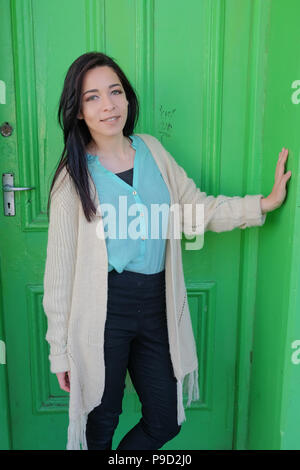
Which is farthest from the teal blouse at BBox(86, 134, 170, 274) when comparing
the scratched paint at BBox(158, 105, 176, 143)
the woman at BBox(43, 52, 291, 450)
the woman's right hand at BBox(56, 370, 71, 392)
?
the woman's right hand at BBox(56, 370, 71, 392)

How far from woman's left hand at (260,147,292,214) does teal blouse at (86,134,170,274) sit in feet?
1.32

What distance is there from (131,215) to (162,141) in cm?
46

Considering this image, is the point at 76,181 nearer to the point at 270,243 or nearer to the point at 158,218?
the point at 158,218

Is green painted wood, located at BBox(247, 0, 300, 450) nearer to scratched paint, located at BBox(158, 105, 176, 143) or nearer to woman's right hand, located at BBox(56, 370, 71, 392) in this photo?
scratched paint, located at BBox(158, 105, 176, 143)

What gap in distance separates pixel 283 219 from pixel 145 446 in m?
0.99

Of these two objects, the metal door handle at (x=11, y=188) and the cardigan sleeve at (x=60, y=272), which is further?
the metal door handle at (x=11, y=188)

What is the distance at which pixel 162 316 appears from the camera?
1.60 m

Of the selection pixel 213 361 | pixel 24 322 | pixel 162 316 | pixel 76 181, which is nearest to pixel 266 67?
pixel 76 181

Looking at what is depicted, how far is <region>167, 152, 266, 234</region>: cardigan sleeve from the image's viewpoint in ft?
5.33

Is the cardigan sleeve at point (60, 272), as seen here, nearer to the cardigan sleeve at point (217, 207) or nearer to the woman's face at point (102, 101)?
the woman's face at point (102, 101)

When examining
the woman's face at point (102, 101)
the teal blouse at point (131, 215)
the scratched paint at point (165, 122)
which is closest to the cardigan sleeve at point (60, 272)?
the teal blouse at point (131, 215)

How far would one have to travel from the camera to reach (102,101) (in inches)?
55.2

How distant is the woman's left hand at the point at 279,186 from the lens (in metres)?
1.55
